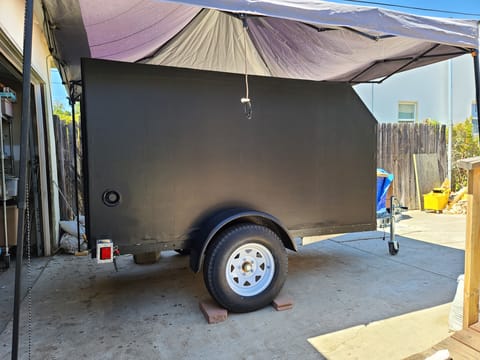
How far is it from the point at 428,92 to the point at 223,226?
969cm

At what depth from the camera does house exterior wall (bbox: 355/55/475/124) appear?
9711 millimetres

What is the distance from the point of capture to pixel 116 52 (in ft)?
13.4

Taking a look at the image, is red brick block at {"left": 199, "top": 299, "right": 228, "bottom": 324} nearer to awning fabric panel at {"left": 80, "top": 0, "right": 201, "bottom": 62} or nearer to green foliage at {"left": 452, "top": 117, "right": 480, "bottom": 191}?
awning fabric panel at {"left": 80, "top": 0, "right": 201, "bottom": 62}

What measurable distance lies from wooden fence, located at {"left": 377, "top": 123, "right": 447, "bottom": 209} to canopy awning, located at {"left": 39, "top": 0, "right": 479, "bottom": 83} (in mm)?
3509

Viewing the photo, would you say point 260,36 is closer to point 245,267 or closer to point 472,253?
point 245,267

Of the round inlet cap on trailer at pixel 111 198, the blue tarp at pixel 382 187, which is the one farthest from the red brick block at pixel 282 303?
the blue tarp at pixel 382 187

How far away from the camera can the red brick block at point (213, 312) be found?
272cm

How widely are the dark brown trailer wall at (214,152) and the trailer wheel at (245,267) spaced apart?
33 cm

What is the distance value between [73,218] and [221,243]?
147 inches

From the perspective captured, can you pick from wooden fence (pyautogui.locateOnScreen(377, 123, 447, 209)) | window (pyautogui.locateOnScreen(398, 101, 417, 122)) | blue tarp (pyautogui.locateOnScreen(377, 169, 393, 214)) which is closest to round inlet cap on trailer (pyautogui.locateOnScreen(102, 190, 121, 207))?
blue tarp (pyautogui.locateOnScreen(377, 169, 393, 214))

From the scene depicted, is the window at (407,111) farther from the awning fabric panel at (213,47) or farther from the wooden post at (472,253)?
the wooden post at (472,253)

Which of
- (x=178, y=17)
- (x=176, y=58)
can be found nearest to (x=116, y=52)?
(x=176, y=58)

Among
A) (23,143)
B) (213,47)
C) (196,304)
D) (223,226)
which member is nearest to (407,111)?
(213,47)

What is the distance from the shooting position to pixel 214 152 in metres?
3.04
